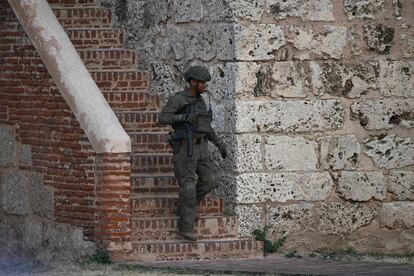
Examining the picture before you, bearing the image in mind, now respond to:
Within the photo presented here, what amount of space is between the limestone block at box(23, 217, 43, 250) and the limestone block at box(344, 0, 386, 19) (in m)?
3.98

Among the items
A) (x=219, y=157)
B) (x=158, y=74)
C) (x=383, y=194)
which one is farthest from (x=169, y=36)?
(x=383, y=194)

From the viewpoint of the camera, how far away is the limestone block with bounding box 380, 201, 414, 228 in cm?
1656

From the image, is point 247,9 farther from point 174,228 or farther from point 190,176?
point 174,228

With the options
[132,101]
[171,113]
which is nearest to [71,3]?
[132,101]

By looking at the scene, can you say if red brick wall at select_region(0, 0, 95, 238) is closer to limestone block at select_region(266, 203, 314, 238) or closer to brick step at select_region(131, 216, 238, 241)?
brick step at select_region(131, 216, 238, 241)

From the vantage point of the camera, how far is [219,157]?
645 inches

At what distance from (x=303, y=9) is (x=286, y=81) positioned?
769mm

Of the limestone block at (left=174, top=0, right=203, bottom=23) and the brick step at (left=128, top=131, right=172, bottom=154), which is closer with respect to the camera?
the limestone block at (left=174, top=0, right=203, bottom=23)

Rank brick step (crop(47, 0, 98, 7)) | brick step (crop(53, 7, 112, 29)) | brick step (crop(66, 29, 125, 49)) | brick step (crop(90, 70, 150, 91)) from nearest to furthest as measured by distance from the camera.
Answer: brick step (crop(90, 70, 150, 91)) < brick step (crop(66, 29, 125, 49)) < brick step (crop(53, 7, 112, 29)) < brick step (crop(47, 0, 98, 7))

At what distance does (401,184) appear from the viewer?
16578 mm

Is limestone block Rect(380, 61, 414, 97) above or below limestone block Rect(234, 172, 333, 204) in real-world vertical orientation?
above

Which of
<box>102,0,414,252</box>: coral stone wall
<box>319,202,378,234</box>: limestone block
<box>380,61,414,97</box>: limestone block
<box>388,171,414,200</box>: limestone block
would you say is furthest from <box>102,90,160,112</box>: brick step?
<box>388,171,414,200</box>: limestone block

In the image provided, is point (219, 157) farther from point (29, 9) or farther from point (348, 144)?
point (29, 9)

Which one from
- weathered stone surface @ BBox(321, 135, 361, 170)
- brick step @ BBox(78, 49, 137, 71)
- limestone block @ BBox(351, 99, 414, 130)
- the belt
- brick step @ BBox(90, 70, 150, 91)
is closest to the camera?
the belt
